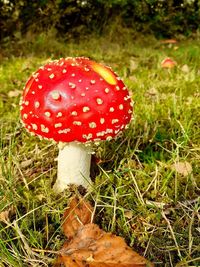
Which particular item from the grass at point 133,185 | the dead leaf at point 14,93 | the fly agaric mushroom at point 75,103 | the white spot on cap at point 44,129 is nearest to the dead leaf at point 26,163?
the grass at point 133,185

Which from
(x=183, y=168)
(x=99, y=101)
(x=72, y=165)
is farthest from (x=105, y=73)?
(x=183, y=168)

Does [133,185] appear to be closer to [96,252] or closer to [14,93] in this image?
[96,252]

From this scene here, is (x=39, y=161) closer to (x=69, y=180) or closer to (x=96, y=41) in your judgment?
(x=69, y=180)

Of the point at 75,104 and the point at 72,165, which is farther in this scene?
the point at 72,165

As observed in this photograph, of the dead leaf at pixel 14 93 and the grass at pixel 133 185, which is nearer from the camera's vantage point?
the grass at pixel 133 185

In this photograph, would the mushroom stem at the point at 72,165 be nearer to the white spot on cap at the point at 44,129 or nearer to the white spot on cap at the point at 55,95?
the white spot on cap at the point at 44,129

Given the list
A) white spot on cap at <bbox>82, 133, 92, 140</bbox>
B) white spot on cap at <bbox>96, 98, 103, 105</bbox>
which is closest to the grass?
white spot on cap at <bbox>82, 133, 92, 140</bbox>
